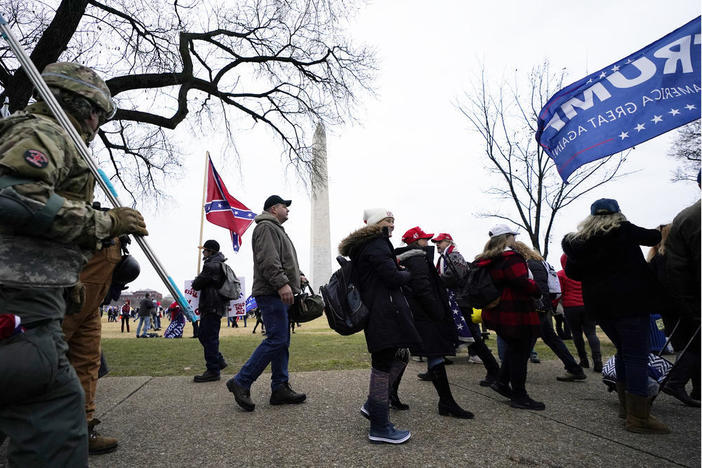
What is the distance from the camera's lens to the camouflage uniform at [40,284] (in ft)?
4.63

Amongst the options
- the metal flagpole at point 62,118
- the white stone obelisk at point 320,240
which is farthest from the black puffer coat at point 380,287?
the white stone obelisk at point 320,240

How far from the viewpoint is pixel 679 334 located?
4430mm

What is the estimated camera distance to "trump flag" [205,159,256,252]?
1169cm

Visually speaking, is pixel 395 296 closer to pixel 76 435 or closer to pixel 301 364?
pixel 76 435

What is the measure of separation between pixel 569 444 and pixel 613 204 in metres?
1.84

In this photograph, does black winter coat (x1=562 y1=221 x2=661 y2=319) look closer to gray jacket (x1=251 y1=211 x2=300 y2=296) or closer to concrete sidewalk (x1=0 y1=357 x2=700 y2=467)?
concrete sidewalk (x1=0 y1=357 x2=700 y2=467)

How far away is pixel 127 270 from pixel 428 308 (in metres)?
2.23

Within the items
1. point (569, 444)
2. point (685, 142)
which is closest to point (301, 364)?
point (569, 444)

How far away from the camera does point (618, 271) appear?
333 centimetres

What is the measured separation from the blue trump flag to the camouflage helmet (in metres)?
3.47

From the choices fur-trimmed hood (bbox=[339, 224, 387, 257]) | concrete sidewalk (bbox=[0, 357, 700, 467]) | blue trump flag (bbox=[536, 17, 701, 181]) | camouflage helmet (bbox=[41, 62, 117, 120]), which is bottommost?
concrete sidewalk (bbox=[0, 357, 700, 467])

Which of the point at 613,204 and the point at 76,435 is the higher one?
the point at 613,204

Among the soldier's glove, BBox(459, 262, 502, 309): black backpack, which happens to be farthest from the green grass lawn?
the soldier's glove

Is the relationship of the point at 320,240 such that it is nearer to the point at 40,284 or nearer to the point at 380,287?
the point at 380,287
